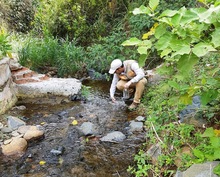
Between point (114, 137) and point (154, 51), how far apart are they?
300 centimetres

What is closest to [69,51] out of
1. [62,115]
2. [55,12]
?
[55,12]

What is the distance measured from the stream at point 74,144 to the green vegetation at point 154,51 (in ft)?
0.84

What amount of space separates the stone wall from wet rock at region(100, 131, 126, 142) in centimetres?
203

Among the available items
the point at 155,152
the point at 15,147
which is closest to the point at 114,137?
the point at 155,152

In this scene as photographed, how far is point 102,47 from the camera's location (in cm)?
672

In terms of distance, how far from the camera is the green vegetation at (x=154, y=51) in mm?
1234

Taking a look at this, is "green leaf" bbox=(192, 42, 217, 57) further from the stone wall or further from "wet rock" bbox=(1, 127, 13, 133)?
the stone wall

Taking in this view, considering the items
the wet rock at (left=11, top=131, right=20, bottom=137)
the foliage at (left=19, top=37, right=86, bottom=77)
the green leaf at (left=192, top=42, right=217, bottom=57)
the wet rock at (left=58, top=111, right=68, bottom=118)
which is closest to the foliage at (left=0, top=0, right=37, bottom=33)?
the foliage at (left=19, top=37, right=86, bottom=77)

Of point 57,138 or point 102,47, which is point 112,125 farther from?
point 102,47

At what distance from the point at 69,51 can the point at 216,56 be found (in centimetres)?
390

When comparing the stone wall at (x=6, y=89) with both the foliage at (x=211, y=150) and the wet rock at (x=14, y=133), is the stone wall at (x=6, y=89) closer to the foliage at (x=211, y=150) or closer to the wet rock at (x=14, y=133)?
the wet rock at (x=14, y=133)

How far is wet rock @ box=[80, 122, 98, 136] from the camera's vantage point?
12.2ft

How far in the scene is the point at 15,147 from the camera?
3.32 meters

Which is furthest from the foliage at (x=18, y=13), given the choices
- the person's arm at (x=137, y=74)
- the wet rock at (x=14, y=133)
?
the wet rock at (x=14, y=133)
